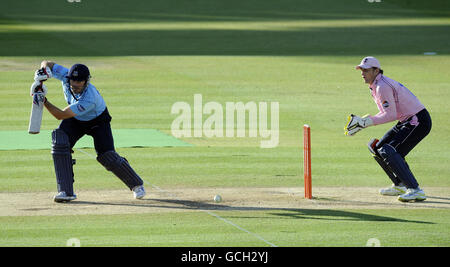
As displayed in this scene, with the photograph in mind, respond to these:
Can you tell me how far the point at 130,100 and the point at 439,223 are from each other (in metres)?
12.7

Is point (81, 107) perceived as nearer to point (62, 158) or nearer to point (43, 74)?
point (43, 74)

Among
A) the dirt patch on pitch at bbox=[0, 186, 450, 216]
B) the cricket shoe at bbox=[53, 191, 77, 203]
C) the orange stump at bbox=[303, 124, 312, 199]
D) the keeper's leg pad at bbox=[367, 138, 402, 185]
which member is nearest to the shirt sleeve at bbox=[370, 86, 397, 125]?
the keeper's leg pad at bbox=[367, 138, 402, 185]

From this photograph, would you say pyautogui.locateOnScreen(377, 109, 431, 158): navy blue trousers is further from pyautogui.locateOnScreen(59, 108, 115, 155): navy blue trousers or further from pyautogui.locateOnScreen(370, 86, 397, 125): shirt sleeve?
pyautogui.locateOnScreen(59, 108, 115, 155): navy blue trousers

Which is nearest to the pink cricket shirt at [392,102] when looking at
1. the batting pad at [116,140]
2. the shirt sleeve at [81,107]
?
the shirt sleeve at [81,107]

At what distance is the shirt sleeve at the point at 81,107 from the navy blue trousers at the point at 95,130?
31 centimetres

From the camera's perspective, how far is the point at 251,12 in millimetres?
50594

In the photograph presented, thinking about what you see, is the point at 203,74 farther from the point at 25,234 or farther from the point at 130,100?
the point at 25,234

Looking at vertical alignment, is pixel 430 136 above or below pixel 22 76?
below

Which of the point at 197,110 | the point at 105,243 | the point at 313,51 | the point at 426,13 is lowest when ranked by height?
the point at 105,243

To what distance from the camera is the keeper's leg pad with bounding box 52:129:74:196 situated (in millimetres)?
12234

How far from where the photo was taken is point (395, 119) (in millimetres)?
12477

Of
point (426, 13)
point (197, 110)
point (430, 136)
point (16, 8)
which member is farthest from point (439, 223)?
point (16, 8)

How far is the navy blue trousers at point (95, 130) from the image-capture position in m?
12.4

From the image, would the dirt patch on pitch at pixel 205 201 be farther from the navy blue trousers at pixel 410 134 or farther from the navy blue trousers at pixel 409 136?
the navy blue trousers at pixel 410 134
